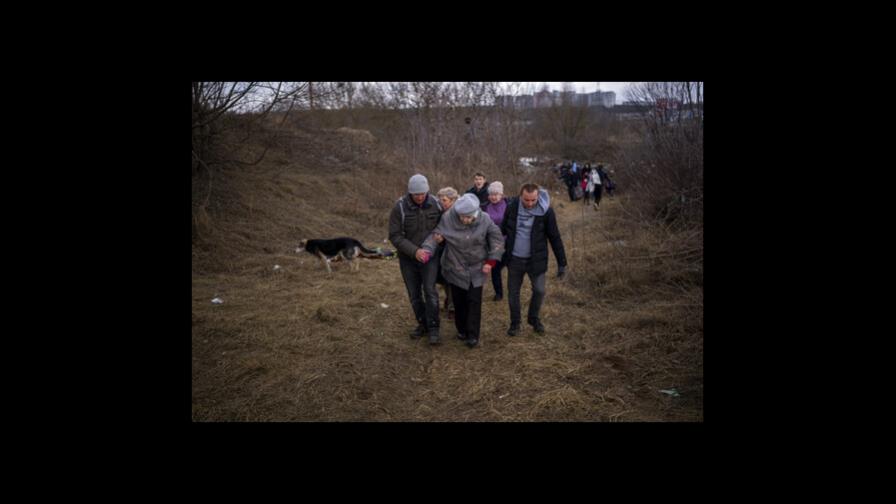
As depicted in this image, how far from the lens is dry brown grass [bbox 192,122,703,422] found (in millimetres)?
4152

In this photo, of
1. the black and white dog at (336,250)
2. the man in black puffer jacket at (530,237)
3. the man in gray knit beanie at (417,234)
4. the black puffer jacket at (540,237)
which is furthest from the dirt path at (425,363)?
the black and white dog at (336,250)

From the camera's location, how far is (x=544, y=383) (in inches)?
178

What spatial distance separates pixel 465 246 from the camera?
492 cm

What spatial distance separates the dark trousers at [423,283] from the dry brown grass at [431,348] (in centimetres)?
41

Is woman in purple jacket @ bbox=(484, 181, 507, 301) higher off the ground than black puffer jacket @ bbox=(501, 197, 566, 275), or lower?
higher

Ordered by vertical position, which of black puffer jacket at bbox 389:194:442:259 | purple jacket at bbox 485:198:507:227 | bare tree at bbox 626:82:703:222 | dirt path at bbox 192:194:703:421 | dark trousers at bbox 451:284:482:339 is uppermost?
bare tree at bbox 626:82:703:222

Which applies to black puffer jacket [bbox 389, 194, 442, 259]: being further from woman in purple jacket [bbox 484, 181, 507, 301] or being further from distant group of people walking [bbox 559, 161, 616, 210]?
distant group of people walking [bbox 559, 161, 616, 210]

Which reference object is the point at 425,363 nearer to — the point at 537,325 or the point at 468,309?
the point at 468,309

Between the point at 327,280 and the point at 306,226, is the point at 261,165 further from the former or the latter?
the point at 327,280

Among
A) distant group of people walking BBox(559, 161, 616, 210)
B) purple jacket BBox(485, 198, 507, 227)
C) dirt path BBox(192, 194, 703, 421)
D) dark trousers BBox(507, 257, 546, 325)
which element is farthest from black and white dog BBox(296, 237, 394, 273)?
distant group of people walking BBox(559, 161, 616, 210)

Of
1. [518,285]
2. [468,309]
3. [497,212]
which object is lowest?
[468,309]

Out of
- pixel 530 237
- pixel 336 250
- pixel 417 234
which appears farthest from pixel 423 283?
pixel 336 250

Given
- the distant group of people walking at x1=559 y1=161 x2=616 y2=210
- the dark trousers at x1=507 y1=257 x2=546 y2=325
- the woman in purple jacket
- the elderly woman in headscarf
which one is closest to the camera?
the elderly woman in headscarf

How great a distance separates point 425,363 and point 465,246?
135cm
